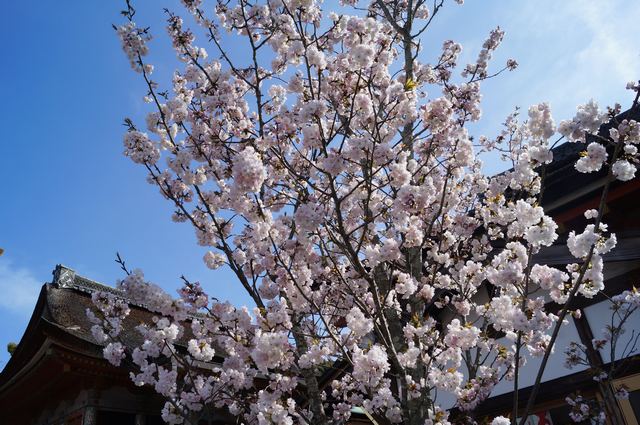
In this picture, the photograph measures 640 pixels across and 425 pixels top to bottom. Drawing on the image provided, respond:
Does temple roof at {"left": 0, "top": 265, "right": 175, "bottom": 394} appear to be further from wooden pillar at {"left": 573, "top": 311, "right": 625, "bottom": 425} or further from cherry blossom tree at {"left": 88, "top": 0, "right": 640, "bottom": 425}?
wooden pillar at {"left": 573, "top": 311, "right": 625, "bottom": 425}

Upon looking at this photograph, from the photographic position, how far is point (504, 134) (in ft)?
29.6

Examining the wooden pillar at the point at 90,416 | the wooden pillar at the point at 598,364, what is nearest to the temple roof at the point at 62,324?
the wooden pillar at the point at 90,416

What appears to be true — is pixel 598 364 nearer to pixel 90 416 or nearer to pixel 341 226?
pixel 341 226

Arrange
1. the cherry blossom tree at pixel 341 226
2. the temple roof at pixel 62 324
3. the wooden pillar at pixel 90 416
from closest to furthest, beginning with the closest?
the cherry blossom tree at pixel 341 226
the temple roof at pixel 62 324
the wooden pillar at pixel 90 416

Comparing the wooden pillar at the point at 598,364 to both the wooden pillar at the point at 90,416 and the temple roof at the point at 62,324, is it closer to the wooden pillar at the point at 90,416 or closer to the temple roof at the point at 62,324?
the temple roof at the point at 62,324

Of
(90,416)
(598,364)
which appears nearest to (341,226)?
(598,364)

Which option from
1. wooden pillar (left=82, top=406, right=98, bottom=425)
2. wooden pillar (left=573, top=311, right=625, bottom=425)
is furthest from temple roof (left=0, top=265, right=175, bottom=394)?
wooden pillar (left=573, top=311, right=625, bottom=425)

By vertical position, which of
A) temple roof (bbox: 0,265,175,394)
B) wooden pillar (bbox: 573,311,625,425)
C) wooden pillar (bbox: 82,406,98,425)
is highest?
temple roof (bbox: 0,265,175,394)

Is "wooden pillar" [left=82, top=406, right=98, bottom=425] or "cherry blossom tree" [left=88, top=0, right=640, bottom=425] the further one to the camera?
"wooden pillar" [left=82, top=406, right=98, bottom=425]

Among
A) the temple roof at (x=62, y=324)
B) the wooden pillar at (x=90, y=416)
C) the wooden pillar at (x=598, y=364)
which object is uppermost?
the temple roof at (x=62, y=324)

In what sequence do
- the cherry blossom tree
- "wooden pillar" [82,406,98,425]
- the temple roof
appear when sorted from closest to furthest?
the cherry blossom tree → the temple roof → "wooden pillar" [82,406,98,425]

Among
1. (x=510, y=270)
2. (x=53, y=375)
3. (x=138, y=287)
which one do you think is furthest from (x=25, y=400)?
(x=510, y=270)

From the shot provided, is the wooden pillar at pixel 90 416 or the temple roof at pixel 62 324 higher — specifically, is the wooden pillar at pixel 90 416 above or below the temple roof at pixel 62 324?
below

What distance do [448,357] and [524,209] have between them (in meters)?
2.16
